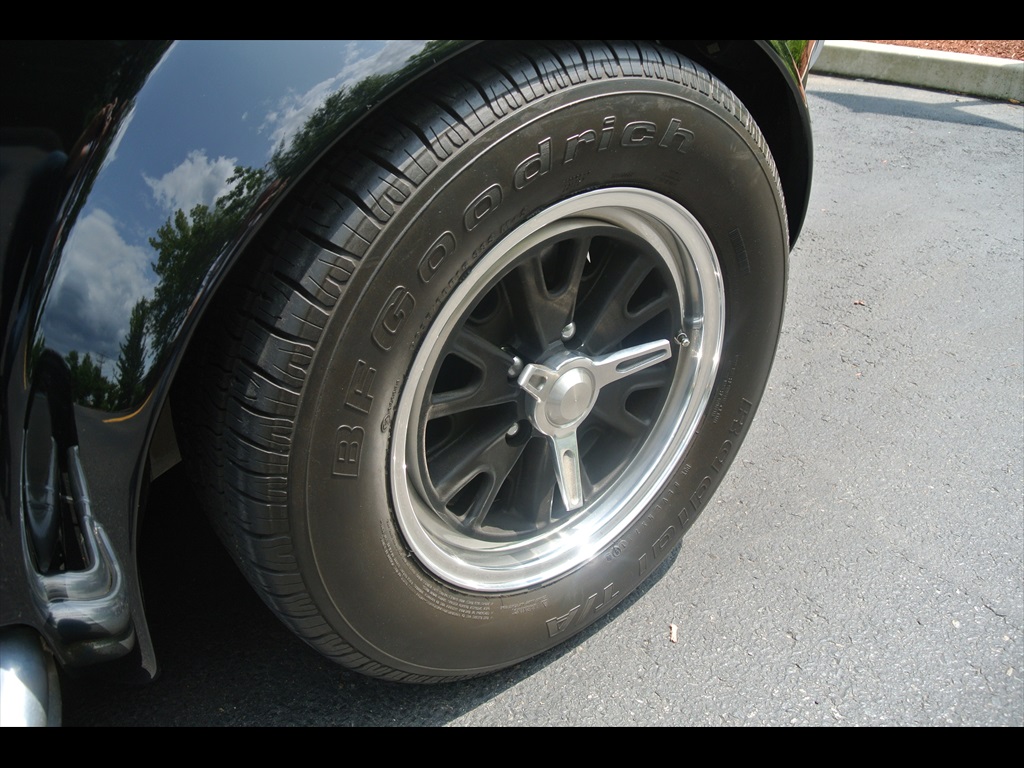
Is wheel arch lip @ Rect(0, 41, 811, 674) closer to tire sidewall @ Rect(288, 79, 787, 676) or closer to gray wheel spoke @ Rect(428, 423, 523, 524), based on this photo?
tire sidewall @ Rect(288, 79, 787, 676)

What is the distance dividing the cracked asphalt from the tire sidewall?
0.68 feet

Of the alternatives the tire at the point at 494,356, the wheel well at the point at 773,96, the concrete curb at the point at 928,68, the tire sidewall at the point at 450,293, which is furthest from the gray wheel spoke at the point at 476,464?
the concrete curb at the point at 928,68

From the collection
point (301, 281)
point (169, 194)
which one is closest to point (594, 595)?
point (301, 281)

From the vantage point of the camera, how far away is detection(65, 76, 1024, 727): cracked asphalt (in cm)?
179

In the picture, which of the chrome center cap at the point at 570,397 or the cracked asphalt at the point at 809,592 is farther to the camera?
the cracked asphalt at the point at 809,592

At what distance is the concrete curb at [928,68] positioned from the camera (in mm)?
6387

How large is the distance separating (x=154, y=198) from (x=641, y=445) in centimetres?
116

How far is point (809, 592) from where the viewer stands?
212 cm

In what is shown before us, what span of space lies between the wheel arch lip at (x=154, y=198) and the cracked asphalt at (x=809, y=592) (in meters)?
0.74

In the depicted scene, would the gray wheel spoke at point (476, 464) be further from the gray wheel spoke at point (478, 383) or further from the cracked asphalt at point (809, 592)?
the cracked asphalt at point (809, 592)

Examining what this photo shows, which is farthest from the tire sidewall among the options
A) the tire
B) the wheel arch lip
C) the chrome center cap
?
the chrome center cap

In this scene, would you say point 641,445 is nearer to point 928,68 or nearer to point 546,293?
point 546,293

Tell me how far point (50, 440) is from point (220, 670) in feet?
2.64
